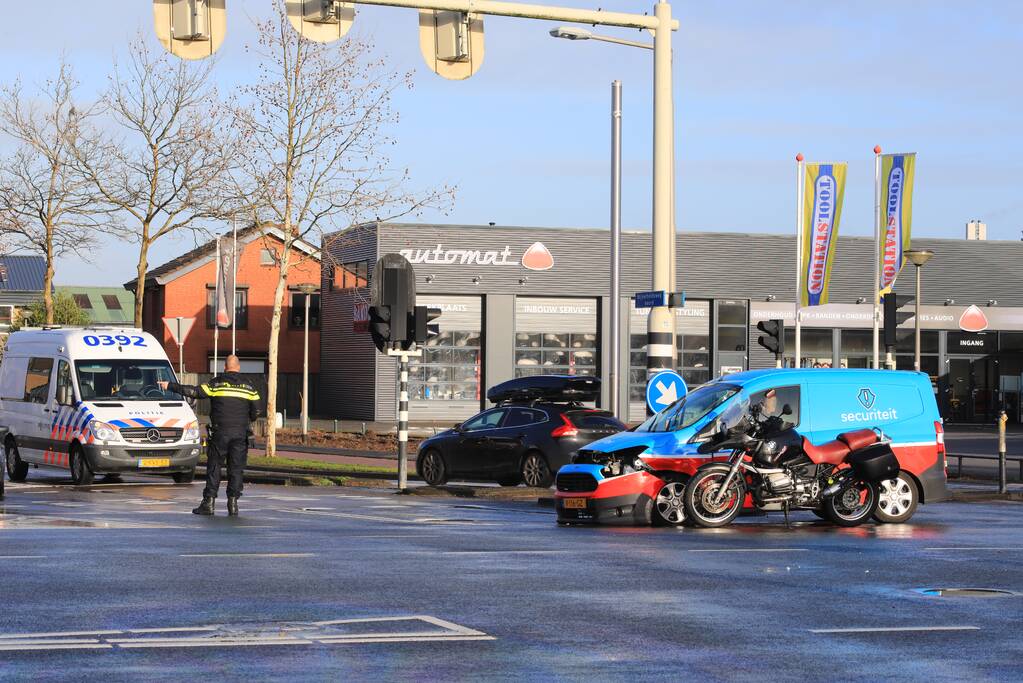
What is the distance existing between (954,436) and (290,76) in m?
24.8

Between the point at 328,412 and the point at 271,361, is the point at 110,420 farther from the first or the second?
the point at 328,412

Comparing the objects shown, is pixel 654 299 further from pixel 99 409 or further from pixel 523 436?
pixel 99 409

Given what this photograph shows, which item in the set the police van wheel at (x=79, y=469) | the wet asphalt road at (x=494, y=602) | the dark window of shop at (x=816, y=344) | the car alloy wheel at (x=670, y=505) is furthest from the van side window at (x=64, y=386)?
the dark window of shop at (x=816, y=344)

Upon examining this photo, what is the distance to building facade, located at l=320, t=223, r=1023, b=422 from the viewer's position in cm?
5784

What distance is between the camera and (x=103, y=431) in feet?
83.5

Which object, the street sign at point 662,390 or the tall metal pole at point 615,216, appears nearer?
the street sign at point 662,390

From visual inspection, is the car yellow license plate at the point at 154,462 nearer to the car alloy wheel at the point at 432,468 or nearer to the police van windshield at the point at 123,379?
the police van windshield at the point at 123,379

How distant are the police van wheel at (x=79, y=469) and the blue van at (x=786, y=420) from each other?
9871mm

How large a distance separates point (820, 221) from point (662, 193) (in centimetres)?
2640

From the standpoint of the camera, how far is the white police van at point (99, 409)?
2550 cm

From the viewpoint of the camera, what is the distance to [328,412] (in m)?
64.4

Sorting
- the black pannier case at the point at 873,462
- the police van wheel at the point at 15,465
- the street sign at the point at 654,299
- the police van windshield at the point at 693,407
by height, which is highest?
the street sign at the point at 654,299

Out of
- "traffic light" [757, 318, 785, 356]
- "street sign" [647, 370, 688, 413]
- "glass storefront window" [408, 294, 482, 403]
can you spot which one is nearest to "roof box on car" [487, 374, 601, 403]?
"traffic light" [757, 318, 785, 356]

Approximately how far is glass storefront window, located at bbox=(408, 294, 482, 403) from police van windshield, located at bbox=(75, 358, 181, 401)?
1209 inches
